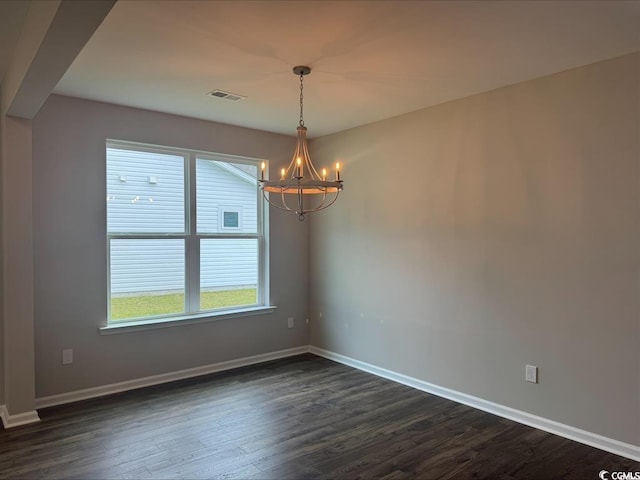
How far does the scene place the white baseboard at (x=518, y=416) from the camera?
292 centimetres

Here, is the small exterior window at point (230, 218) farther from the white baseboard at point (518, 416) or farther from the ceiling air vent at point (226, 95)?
the white baseboard at point (518, 416)

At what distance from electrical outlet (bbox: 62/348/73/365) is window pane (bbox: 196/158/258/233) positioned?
1.67 m

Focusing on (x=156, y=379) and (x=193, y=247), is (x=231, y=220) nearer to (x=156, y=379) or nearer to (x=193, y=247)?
(x=193, y=247)

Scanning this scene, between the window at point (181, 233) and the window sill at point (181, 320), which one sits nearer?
the window sill at point (181, 320)

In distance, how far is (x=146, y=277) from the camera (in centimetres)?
434

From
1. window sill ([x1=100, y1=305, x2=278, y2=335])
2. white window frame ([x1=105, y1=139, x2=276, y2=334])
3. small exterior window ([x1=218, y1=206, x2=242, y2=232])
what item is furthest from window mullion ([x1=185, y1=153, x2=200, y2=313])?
small exterior window ([x1=218, y1=206, x2=242, y2=232])

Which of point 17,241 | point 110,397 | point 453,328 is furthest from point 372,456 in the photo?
point 17,241

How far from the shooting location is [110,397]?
155 inches

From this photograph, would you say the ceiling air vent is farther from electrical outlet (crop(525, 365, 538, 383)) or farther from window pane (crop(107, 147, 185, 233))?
electrical outlet (crop(525, 365, 538, 383))

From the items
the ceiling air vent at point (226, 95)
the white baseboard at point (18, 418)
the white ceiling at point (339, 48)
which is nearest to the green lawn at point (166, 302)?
the white baseboard at point (18, 418)

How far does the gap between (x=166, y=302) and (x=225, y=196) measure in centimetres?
133

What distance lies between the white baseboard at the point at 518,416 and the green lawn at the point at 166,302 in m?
1.48

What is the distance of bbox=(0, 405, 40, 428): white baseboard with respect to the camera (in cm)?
331

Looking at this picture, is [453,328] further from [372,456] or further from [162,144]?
[162,144]
